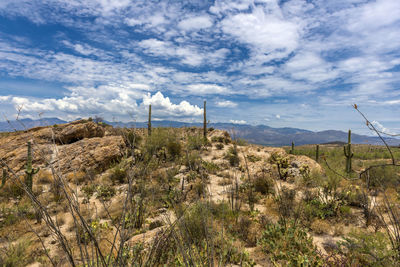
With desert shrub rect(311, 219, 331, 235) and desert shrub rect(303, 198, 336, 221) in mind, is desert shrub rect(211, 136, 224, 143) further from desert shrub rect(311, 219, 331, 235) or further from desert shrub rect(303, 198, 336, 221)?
desert shrub rect(311, 219, 331, 235)

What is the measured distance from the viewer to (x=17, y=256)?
3930 mm

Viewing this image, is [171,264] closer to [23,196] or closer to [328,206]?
[328,206]

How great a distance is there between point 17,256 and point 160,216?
285 centimetres

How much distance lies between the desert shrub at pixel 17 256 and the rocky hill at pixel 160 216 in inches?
0.8

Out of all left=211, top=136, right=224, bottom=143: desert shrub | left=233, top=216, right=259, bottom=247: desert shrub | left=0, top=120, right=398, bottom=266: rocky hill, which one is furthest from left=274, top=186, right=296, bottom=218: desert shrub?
left=211, top=136, right=224, bottom=143: desert shrub

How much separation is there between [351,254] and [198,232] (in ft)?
9.58

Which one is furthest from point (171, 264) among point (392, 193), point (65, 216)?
point (392, 193)

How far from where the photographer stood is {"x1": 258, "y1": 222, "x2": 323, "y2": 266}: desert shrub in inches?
147

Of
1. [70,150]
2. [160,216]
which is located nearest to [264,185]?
[160,216]

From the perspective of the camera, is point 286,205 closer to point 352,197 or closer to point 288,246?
point 288,246

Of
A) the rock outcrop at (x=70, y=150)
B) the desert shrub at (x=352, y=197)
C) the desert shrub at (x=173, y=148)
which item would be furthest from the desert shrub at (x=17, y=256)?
the desert shrub at (x=352, y=197)

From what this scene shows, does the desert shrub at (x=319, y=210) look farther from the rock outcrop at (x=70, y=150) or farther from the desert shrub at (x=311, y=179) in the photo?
the rock outcrop at (x=70, y=150)

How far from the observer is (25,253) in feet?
13.6

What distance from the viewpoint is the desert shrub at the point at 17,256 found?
3699mm
